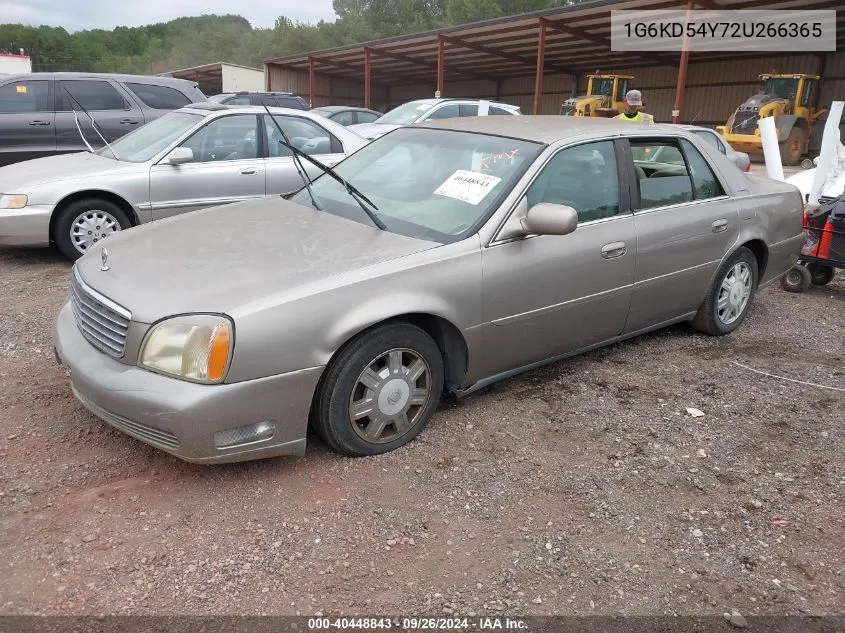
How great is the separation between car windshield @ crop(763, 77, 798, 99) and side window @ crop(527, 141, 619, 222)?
17.2 m

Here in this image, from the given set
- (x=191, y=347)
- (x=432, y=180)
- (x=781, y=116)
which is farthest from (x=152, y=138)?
(x=781, y=116)

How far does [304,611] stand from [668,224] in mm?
3093

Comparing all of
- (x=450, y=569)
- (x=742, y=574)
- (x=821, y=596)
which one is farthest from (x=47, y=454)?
(x=821, y=596)

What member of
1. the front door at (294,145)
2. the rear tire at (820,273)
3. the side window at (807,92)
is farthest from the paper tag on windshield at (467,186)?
the side window at (807,92)

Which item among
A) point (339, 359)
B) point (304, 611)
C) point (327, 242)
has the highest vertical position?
point (327, 242)

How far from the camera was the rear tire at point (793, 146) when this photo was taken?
17.4m

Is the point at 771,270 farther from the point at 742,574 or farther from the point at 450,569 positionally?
the point at 450,569

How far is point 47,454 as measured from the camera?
121 inches

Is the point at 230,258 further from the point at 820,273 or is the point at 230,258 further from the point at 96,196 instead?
the point at 820,273

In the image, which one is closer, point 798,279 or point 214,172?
point 798,279

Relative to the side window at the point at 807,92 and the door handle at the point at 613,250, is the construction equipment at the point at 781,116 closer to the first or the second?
the side window at the point at 807,92

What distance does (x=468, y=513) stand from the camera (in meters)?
2.82

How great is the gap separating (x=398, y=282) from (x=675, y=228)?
207cm

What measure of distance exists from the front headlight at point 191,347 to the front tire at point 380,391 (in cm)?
49
